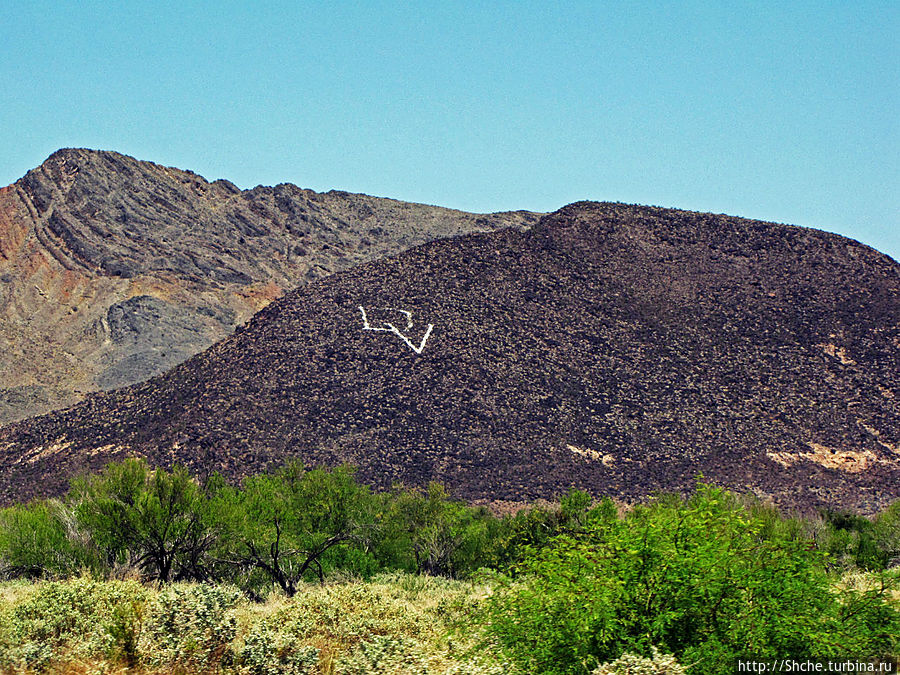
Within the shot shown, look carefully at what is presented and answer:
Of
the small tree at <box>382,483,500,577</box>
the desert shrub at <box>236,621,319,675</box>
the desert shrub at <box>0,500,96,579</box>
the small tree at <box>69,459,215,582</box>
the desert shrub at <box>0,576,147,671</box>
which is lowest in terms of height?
Answer: the small tree at <box>382,483,500,577</box>

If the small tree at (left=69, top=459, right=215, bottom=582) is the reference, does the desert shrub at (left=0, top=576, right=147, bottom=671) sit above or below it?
above

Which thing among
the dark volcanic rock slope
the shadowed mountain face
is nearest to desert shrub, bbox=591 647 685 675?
the dark volcanic rock slope

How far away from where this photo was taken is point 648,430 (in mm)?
64312

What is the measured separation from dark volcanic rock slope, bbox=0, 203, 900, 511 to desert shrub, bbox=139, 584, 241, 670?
4194 cm

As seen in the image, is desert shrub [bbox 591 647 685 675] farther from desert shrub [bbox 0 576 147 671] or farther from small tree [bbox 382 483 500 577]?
small tree [bbox 382 483 500 577]

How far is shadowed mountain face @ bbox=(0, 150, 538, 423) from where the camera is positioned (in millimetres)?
97688

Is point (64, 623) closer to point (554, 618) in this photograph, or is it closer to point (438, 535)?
point (554, 618)

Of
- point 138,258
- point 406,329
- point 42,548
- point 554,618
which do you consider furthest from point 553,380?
point 138,258

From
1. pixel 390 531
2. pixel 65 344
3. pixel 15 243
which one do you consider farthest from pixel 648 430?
pixel 15 243

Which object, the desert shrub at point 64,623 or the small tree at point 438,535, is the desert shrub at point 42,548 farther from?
the small tree at point 438,535

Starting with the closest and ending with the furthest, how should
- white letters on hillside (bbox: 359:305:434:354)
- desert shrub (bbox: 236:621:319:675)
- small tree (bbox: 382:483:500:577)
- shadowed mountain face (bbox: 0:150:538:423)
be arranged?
desert shrub (bbox: 236:621:319:675) < small tree (bbox: 382:483:500:577) < white letters on hillside (bbox: 359:305:434:354) < shadowed mountain face (bbox: 0:150:538:423)

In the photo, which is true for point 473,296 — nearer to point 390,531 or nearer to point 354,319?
point 354,319

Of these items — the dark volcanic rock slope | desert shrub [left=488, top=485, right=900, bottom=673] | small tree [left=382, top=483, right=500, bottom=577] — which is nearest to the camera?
desert shrub [left=488, top=485, right=900, bottom=673]

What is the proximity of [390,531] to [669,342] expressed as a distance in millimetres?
39301
